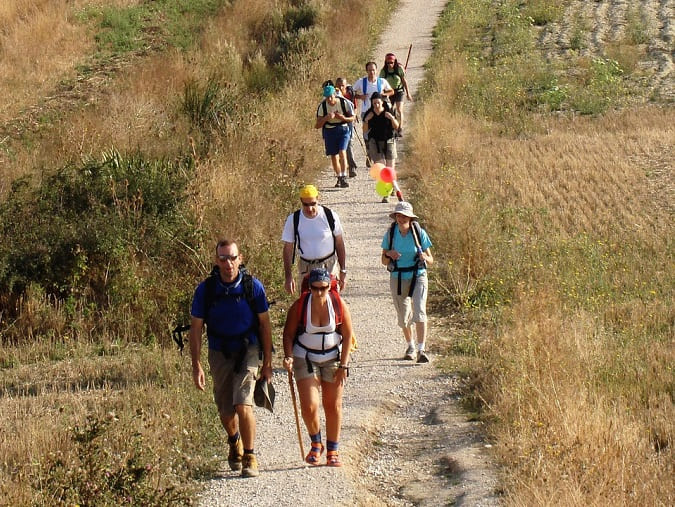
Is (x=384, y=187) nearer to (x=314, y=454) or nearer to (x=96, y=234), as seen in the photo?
(x=96, y=234)

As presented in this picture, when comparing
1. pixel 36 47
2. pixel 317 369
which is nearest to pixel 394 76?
pixel 317 369

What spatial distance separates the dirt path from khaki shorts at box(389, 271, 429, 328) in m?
0.49

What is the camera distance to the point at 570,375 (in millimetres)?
8352

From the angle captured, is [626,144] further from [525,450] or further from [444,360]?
[525,450]

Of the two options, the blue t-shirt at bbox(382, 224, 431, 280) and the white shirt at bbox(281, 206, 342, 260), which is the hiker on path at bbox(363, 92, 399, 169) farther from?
the white shirt at bbox(281, 206, 342, 260)

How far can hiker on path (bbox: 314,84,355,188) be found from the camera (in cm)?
1455

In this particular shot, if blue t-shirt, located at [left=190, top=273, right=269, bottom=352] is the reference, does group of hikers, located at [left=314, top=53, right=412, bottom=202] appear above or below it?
below

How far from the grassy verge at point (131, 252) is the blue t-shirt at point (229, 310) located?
0.76m

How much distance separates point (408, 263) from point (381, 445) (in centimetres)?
200

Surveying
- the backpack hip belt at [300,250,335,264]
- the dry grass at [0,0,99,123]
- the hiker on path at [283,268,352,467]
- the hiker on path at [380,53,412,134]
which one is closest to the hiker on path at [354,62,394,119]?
the hiker on path at [380,53,412,134]

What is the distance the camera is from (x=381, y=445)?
8.00 meters

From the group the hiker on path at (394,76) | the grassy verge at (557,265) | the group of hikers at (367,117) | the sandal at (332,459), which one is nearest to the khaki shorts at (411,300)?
the grassy verge at (557,265)

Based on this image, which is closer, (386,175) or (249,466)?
(249,466)

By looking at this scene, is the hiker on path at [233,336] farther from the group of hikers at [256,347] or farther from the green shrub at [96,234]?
the green shrub at [96,234]
